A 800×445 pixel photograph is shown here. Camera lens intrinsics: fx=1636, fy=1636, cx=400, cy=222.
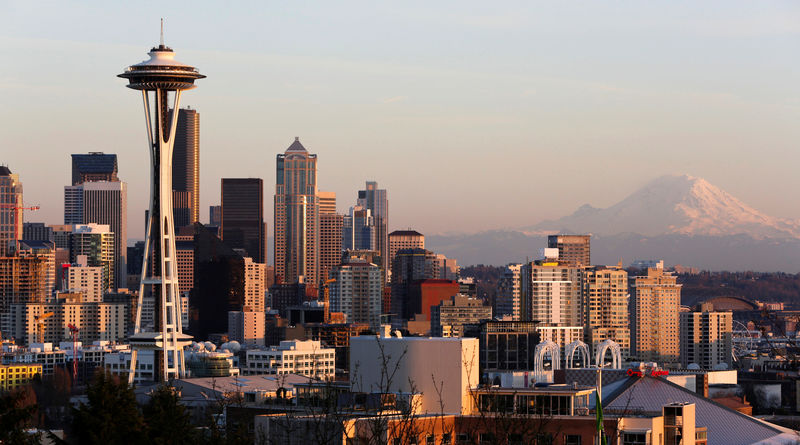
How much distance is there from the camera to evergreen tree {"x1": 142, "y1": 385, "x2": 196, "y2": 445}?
92.7 feet

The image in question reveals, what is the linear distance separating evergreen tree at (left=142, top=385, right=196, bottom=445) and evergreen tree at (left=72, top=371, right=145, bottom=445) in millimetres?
331

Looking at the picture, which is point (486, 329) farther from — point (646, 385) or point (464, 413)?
point (464, 413)

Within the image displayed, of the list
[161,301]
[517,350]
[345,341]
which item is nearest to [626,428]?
[161,301]

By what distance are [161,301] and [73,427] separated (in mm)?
99449

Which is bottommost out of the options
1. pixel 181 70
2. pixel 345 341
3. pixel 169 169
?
pixel 345 341

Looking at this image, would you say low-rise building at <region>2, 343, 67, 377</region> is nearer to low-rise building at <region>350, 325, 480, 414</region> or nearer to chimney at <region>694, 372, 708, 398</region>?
chimney at <region>694, 372, 708, 398</region>

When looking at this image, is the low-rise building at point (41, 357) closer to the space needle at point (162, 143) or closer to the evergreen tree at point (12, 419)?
the space needle at point (162, 143)

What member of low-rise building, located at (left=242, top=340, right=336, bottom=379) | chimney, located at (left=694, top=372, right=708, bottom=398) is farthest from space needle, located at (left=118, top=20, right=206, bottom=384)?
chimney, located at (left=694, top=372, right=708, bottom=398)

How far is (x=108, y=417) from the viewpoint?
2975 cm

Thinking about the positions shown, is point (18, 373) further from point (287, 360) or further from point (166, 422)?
point (166, 422)

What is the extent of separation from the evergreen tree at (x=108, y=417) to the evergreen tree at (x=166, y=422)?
1.09ft

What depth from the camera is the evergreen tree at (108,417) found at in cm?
2869

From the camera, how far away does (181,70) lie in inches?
4764

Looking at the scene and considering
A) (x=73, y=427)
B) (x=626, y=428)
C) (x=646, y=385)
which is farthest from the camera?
(x=646, y=385)
